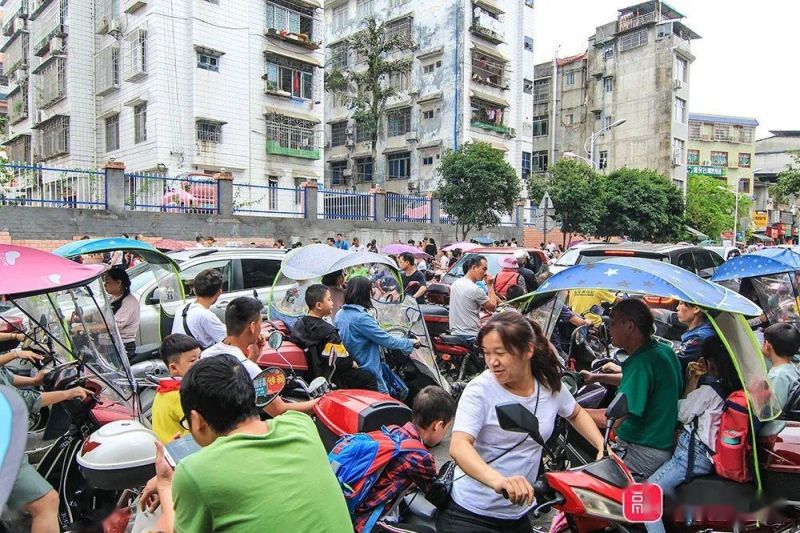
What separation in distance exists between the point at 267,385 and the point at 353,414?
26.4 inches

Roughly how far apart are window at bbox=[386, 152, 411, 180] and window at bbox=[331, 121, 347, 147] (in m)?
3.69

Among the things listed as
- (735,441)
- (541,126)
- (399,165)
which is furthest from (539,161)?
(735,441)

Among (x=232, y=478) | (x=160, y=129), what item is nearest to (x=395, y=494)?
(x=232, y=478)

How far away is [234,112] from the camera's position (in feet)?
82.6

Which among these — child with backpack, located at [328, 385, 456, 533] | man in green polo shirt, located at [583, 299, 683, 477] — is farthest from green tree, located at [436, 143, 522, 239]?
child with backpack, located at [328, 385, 456, 533]

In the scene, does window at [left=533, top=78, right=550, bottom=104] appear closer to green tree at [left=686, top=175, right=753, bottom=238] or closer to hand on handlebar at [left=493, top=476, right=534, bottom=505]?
green tree at [left=686, top=175, right=753, bottom=238]

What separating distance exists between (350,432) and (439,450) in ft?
7.44

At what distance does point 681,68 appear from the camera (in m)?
42.8

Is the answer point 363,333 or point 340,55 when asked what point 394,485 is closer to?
point 363,333

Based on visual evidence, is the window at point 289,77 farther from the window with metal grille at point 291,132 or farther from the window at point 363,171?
the window at point 363,171

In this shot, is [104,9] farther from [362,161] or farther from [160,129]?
[362,161]

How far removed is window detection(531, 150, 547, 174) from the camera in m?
45.0

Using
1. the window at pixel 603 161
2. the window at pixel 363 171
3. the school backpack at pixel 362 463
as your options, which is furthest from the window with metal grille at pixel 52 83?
the window at pixel 603 161

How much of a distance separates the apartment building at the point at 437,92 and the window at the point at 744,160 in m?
34.1
